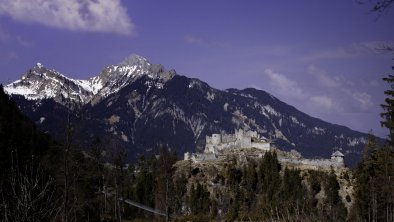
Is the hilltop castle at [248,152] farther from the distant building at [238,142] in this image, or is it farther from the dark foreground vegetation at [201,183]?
the dark foreground vegetation at [201,183]

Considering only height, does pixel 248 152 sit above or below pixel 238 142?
below

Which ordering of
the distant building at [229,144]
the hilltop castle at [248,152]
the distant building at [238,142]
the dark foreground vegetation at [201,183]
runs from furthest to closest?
1. the distant building at [238,142]
2. the distant building at [229,144]
3. the hilltop castle at [248,152]
4. the dark foreground vegetation at [201,183]

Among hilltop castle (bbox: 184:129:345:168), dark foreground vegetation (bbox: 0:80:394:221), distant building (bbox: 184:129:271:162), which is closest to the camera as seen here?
dark foreground vegetation (bbox: 0:80:394:221)

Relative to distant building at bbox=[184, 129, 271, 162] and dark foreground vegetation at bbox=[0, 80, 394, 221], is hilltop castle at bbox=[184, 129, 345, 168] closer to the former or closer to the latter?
distant building at bbox=[184, 129, 271, 162]

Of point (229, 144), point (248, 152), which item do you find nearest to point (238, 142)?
point (229, 144)

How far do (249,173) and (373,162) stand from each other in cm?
4125

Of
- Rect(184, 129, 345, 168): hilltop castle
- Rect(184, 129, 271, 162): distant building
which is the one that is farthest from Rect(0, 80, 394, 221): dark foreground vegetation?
Rect(184, 129, 271, 162): distant building

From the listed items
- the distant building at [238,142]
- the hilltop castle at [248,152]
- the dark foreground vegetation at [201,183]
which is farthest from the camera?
the distant building at [238,142]

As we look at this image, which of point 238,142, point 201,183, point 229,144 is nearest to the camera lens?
point 201,183

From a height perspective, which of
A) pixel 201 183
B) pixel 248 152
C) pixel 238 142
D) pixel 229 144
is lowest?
pixel 201 183

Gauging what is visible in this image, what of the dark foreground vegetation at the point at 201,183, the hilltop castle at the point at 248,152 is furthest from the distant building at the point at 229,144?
the dark foreground vegetation at the point at 201,183

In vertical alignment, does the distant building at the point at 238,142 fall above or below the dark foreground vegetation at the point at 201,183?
above

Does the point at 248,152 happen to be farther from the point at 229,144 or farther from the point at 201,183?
the point at 201,183

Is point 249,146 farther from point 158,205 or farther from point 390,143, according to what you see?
point 390,143
